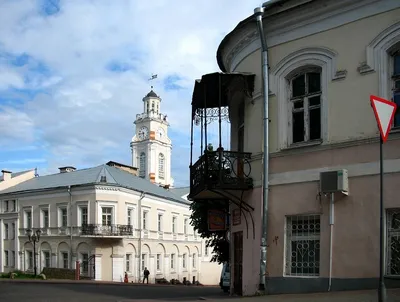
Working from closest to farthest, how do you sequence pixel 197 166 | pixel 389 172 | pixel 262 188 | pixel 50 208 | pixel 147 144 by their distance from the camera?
pixel 389 172, pixel 262 188, pixel 197 166, pixel 50 208, pixel 147 144

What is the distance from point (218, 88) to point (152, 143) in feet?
244

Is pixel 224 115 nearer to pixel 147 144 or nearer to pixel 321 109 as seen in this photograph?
pixel 321 109

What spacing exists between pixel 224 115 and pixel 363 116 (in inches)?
171

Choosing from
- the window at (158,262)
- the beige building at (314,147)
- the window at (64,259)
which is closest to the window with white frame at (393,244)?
the beige building at (314,147)

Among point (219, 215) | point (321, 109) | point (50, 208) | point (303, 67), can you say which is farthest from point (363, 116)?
point (50, 208)

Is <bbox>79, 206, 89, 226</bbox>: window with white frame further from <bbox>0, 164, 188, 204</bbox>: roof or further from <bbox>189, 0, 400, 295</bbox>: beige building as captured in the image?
<bbox>189, 0, 400, 295</bbox>: beige building

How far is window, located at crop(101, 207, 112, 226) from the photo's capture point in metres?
45.7

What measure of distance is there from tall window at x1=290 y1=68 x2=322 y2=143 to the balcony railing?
4.87 feet

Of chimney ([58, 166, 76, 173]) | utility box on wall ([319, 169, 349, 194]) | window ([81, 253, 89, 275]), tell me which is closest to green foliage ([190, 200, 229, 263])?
utility box on wall ([319, 169, 349, 194])

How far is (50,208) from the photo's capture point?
4825cm

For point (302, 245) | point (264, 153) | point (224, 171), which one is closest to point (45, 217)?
point (224, 171)

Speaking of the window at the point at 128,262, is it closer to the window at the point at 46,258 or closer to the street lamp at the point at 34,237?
the window at the point at 46,258

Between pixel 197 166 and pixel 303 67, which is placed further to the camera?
pixel 197 166

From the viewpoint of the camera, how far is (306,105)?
40.0 ft
